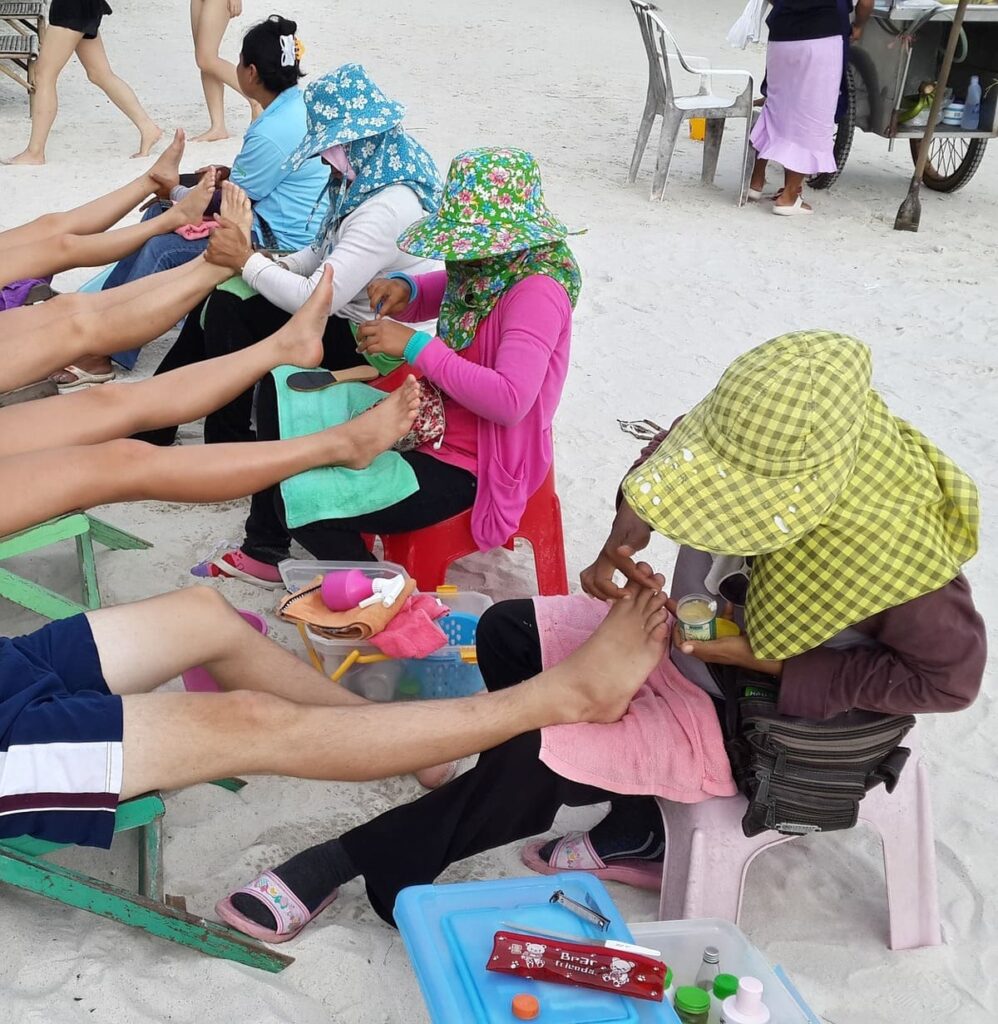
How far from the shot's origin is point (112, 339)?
3598 mm

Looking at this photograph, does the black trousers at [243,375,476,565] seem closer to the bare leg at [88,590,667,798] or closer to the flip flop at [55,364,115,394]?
the bare leg at [88,590,667,798]

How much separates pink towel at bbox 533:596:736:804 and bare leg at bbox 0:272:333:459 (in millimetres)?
1528

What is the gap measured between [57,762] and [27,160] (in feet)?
21.1

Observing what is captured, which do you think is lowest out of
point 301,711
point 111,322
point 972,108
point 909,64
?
point 301,711

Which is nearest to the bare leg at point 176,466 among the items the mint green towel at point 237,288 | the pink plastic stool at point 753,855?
the mint green towel at point 237,288

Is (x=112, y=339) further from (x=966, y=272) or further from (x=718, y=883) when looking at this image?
(x=966, y=272)

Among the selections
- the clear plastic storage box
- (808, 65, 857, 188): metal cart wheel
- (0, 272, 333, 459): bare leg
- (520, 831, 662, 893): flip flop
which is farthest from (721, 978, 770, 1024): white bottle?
(808, 65, 857, 188): metal cart wheel

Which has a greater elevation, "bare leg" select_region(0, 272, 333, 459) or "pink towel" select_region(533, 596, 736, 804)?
"bare leg" select_region(0, 272, 333, 459)

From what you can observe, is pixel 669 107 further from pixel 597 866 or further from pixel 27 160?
pixel 597 866

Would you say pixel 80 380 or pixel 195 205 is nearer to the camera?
pixel 195 205

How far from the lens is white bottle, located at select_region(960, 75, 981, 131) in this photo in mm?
7027

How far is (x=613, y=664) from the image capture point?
2090mm

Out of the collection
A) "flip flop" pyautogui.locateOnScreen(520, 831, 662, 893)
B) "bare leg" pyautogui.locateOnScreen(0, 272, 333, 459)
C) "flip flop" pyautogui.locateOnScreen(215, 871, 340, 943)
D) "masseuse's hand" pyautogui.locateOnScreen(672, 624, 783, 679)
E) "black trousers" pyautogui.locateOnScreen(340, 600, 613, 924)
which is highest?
"masseuse's hand" pyautogui.locateOnScreen(672, 624, 783, 679)

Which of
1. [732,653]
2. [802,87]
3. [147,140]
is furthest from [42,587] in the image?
[802,87]
